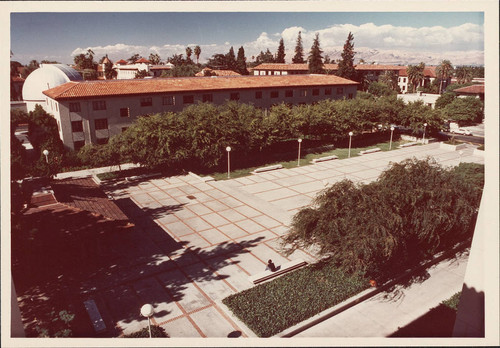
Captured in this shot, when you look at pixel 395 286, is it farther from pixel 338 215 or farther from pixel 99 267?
pixel 99 267

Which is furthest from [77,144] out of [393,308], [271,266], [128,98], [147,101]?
[393,308]

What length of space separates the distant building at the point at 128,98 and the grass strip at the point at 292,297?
29.8 metres

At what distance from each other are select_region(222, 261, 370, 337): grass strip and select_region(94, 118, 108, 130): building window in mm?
29898

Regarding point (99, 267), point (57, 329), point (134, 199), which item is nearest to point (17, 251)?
point (57, 329)

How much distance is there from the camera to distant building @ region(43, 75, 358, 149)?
3672 cm

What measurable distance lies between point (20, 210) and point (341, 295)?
1318 centimetres

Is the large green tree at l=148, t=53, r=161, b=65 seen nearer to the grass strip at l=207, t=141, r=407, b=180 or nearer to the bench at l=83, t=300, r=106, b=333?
the grass strip at l=207, t=141, r=407, b=180

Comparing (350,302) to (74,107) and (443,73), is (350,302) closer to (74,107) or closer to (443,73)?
(74,107)

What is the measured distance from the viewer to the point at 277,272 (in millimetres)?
17141

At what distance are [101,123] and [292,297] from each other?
31.7 meters

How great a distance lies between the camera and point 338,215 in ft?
52.4

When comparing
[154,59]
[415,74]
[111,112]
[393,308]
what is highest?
[154,59]

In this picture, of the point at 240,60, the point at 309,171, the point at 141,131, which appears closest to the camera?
the point at 141,131

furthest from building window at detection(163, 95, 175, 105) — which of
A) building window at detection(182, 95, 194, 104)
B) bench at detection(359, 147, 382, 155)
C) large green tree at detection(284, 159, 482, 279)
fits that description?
large green tree at detection(284, 159, 482, 279)
